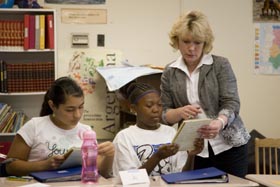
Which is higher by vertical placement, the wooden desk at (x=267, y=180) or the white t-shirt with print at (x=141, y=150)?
the white t-shirt with print at (x=141, y=150)

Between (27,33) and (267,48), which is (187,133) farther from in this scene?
(267,48)

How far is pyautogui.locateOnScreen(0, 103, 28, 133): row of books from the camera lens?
4.00 metres

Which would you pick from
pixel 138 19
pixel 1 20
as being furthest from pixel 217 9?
pixel 1 20

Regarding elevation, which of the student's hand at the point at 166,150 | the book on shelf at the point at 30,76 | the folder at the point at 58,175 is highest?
the book on shelf at the point at 30,76

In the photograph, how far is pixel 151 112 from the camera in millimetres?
2506

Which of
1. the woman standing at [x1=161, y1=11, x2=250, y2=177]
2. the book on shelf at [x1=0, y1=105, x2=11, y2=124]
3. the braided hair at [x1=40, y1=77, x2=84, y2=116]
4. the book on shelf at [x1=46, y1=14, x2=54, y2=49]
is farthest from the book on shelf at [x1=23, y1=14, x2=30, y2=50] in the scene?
the woman standing at [x1=161, y1=11, x2=250, y2=177]

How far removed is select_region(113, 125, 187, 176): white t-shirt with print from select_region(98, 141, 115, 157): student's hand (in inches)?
5.5

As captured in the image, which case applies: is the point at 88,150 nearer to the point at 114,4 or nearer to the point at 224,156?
the point at 224,156

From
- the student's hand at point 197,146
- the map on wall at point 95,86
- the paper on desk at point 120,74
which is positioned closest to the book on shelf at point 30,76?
the map on wall at point 95,86

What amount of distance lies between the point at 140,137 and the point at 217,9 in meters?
2.47

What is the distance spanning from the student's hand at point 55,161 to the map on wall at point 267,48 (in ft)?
9.74

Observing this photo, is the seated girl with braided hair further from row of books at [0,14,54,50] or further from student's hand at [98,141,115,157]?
row of books at [0,14,54,50]

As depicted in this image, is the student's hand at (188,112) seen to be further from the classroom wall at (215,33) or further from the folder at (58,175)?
the classroom wall at (215,33)

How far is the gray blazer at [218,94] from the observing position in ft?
8.45
